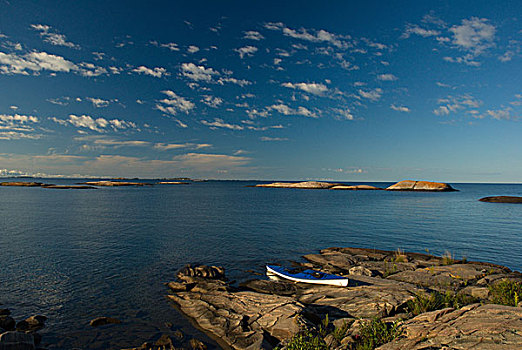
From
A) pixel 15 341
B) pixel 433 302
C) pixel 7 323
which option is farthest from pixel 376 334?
pixel 7 323

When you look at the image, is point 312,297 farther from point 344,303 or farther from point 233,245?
point 233,245

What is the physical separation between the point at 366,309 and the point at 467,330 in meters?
5.61

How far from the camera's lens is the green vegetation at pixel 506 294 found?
42.7 feet

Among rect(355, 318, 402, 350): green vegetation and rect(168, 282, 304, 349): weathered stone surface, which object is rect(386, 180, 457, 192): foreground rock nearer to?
rect(168, 282, 304, 349): weathered stone surface

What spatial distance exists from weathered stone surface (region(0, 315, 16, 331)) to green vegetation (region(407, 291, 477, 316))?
1966 cm

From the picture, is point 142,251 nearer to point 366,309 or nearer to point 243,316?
point 243,316

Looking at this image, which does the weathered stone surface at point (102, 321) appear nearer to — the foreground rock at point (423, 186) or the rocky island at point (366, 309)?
the rocky island at point (366, 309)

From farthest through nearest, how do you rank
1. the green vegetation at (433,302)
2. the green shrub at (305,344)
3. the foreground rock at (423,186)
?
the foreground rock at (423,186) → the green vegetation at (433,302) → the green shrub at (305,344)

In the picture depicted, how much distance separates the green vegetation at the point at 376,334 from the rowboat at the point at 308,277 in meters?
6.12

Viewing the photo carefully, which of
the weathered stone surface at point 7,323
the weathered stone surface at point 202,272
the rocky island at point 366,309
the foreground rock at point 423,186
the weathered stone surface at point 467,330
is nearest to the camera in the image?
the weathered stone surface at point 467,330

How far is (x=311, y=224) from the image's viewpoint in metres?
Result: 49.3

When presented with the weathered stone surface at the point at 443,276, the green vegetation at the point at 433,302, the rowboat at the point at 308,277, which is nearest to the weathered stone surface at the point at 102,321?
the rowboat at the point at 308,277

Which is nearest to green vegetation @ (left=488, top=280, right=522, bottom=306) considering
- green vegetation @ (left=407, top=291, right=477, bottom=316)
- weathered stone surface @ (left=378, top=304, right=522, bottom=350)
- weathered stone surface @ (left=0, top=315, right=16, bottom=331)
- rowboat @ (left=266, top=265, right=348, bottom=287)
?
green vegetation @ (left=407, top=291, right=477, bottom=316)

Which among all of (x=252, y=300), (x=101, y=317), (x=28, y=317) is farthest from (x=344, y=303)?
(x=28, y=317)
